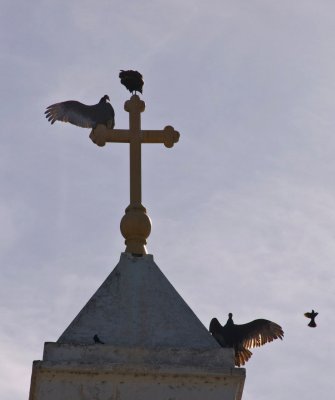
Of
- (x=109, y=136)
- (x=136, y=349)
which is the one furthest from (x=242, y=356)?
(x=109, y=136)

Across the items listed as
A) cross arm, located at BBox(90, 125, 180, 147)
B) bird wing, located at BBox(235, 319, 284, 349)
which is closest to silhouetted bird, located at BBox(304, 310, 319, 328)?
bird wing, located at BBox(235, 319, 284, 349)

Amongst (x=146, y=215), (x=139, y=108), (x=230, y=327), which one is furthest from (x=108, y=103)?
(x=230, y=327)

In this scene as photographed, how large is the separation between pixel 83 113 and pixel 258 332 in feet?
9.26

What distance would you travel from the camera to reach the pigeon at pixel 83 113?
1625 cm

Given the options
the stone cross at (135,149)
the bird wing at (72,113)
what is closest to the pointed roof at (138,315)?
the stone cross at (135,149)

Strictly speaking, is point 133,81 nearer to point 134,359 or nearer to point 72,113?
point 72,113

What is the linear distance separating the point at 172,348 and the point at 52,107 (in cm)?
323

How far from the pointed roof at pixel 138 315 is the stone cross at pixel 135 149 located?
219 mm

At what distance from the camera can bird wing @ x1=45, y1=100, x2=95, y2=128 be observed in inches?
642

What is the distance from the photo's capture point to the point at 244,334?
1537cm

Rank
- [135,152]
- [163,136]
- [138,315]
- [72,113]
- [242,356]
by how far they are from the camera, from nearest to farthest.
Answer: [138,315]
[242,356]
[135,152]
[163,136]
[72,113]

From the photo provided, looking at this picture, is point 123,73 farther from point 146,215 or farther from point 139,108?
point 146,215

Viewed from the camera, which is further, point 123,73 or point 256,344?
point 123,73

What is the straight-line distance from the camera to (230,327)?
15.3 m
